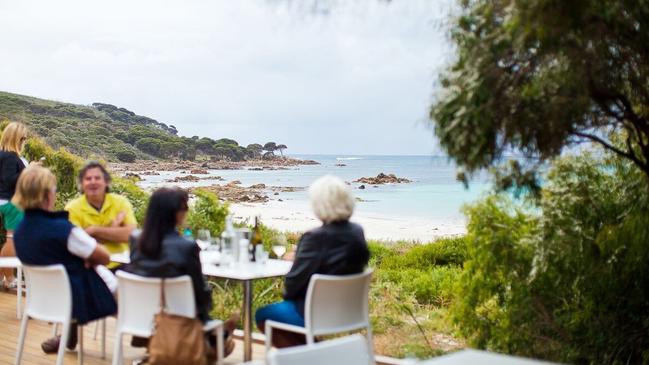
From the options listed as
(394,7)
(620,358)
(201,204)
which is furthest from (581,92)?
(201,204)

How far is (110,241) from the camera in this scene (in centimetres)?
542

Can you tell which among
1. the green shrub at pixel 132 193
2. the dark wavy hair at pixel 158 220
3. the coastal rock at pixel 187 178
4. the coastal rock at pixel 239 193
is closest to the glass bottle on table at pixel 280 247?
the dark wavy hair at pixel 158 220

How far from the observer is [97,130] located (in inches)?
1496

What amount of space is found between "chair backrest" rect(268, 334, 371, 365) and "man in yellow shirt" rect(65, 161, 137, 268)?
3107 millimetres

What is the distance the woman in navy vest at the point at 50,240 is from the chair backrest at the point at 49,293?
→ 0.09 m

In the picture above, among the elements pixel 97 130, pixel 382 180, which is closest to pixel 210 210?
pixel 97 130

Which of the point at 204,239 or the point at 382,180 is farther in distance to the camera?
the point at 382,180

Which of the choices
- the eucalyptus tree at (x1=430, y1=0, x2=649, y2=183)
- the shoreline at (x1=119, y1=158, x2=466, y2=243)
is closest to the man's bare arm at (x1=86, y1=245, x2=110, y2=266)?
the eucalyptus tree at (x1=430, y1=0, x2=649, y2=183)

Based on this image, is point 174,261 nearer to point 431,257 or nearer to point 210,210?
point 210,210

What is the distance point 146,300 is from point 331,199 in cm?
107

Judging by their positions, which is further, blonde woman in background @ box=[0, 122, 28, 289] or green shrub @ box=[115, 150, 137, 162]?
green shrub @ box=[115, 150, 137, 162]

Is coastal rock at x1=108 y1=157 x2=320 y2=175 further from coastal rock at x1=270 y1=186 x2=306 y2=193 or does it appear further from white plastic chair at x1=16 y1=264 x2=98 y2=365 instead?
white plastic chair at x1=16 y1=264 x2=98 y2=365

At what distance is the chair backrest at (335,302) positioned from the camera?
165 inches

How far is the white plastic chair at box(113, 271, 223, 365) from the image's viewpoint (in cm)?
394
